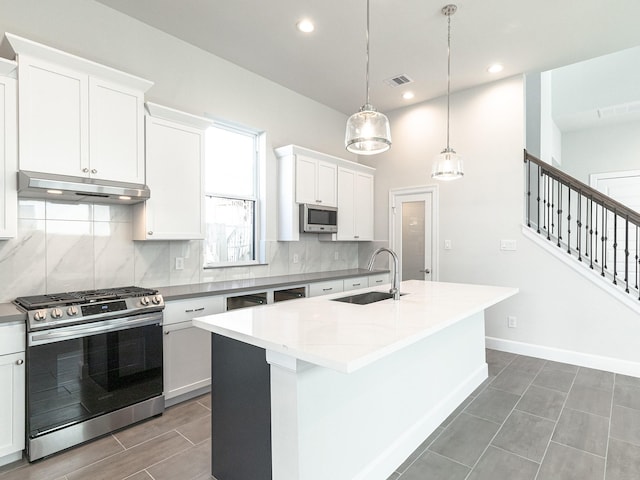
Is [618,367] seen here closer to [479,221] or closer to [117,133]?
[479,221]

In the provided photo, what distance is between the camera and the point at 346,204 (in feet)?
16.4

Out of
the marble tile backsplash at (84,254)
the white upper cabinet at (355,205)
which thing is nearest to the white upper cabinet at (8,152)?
the marble tile backsplash at (84,254)

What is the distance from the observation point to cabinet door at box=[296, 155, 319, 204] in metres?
4.31

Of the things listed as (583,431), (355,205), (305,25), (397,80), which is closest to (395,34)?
(305,25)

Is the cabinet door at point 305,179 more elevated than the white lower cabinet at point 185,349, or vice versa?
the cabinet door at point 305,179

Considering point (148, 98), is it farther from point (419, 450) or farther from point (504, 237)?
point (504, 237)

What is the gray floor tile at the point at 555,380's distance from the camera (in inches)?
126

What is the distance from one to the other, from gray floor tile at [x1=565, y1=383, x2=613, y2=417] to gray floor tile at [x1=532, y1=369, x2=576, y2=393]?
0.07 m

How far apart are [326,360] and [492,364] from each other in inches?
127

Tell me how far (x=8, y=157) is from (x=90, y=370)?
1.46 meters

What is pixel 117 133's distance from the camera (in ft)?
8.77

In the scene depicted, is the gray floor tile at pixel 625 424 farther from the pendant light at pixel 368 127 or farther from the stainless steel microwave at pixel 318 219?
the stainless steel microwave at pixel 318 219

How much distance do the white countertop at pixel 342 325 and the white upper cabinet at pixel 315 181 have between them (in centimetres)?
198

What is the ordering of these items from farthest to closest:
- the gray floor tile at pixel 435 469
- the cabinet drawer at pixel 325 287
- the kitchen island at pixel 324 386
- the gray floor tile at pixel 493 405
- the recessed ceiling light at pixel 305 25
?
the cabinet drawer at pixel 325 287 → the recessed ceiling light at pixel 305 25 → the gray floor tile at pixel 493 405 → the gray floor tile at pixel 435 469 → the kitchen island at pixel 324 386
